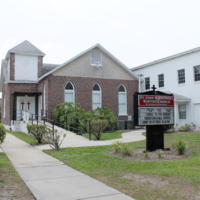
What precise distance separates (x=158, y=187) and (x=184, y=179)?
92 cm

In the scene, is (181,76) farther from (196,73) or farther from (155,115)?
(155,115)

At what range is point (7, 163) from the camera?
8352 millimetres

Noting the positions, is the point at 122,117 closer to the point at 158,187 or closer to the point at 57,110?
the point at 57,110

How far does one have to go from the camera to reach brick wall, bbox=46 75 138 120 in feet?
73.0

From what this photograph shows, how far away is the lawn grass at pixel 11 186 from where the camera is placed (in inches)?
205

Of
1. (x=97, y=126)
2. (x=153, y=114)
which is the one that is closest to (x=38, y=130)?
(x=97, y=126)

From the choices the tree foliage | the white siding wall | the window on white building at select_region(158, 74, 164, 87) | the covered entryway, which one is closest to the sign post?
the tree foliage

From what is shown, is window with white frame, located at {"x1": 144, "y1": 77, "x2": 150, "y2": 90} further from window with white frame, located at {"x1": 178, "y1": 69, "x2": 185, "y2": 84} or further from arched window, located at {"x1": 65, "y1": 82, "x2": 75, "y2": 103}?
arched window, located at {"x1": 65, "y1": 82, "x2": 75, "y2": 103}

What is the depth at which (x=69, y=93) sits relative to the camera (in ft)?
75.9

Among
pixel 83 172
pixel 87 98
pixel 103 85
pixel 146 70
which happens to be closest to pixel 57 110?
pixel 87 98

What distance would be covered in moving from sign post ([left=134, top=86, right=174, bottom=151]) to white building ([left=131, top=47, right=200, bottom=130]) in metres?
11.0

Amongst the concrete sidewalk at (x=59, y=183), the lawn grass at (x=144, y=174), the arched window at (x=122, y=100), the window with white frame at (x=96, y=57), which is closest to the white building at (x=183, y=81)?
the arched window at (x=122, y=100)

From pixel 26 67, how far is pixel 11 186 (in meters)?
20.4

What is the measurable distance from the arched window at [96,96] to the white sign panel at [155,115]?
538 inches
